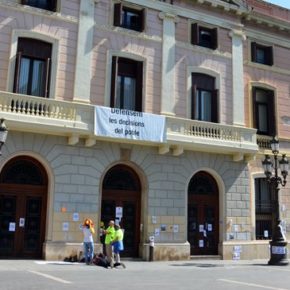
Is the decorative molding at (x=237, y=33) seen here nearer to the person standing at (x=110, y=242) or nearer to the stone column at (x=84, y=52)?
the stone column at (x=84, y=52)

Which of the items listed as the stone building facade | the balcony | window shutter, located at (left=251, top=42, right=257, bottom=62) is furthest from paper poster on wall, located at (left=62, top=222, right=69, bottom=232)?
window shutter, located at (left=251, top=42, right=257, bottom=62)

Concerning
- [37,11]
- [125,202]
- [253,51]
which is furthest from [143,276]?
[253,51]

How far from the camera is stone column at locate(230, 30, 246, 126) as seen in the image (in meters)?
23.6

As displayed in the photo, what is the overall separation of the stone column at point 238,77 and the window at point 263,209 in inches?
135

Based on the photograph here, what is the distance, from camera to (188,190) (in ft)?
72.1

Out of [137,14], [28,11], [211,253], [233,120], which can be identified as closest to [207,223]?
[211,253]

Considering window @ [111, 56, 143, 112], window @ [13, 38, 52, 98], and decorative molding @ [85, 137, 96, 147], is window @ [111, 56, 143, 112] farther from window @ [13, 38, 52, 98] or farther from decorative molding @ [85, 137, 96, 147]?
window @ [13, 38, 52, 98]

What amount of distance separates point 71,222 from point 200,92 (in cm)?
932

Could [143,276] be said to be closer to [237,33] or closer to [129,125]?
[129,125]

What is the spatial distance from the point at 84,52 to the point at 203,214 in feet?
30.8

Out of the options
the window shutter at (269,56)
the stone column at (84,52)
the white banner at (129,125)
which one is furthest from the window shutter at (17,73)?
the window shutter at (269,56)

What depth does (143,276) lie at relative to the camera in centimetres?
1451

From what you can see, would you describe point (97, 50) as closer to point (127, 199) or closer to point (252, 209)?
point (127, 199)

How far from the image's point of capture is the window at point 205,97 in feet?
75.4
